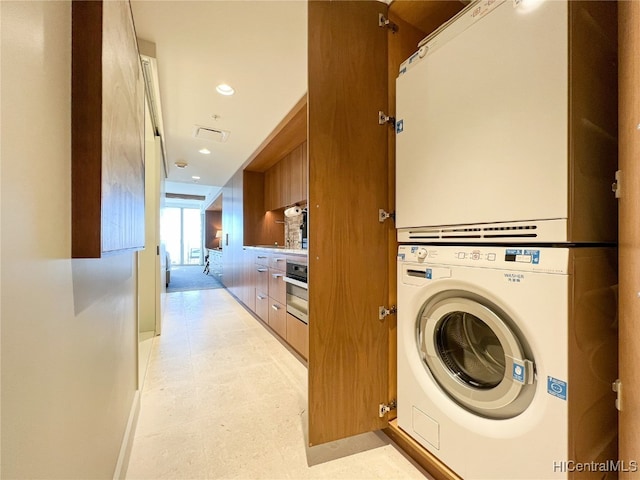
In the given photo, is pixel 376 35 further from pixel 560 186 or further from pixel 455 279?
pixel 455 279

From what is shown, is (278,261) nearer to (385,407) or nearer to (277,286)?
(277,286)

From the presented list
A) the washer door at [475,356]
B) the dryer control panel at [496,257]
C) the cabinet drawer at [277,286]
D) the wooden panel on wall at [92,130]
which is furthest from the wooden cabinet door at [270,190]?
the wooden panel on wall at [92,130]

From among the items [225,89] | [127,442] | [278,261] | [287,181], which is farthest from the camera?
[287,181]

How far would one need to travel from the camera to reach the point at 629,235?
79 cm

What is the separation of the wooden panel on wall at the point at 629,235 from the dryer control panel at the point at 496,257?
0.17 metres

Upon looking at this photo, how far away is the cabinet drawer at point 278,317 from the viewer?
2639 mm

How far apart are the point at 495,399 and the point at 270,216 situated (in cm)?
391

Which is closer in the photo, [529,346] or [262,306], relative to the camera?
[529,346]

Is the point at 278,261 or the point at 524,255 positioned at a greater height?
the point at 524,255

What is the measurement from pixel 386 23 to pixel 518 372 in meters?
1.68

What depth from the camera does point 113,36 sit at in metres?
0.77

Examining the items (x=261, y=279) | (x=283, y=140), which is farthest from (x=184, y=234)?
(x=283, y=140)

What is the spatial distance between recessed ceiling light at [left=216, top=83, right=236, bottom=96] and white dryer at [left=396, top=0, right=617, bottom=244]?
1.66 m

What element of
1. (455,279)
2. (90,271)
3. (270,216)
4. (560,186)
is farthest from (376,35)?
(270,216)
